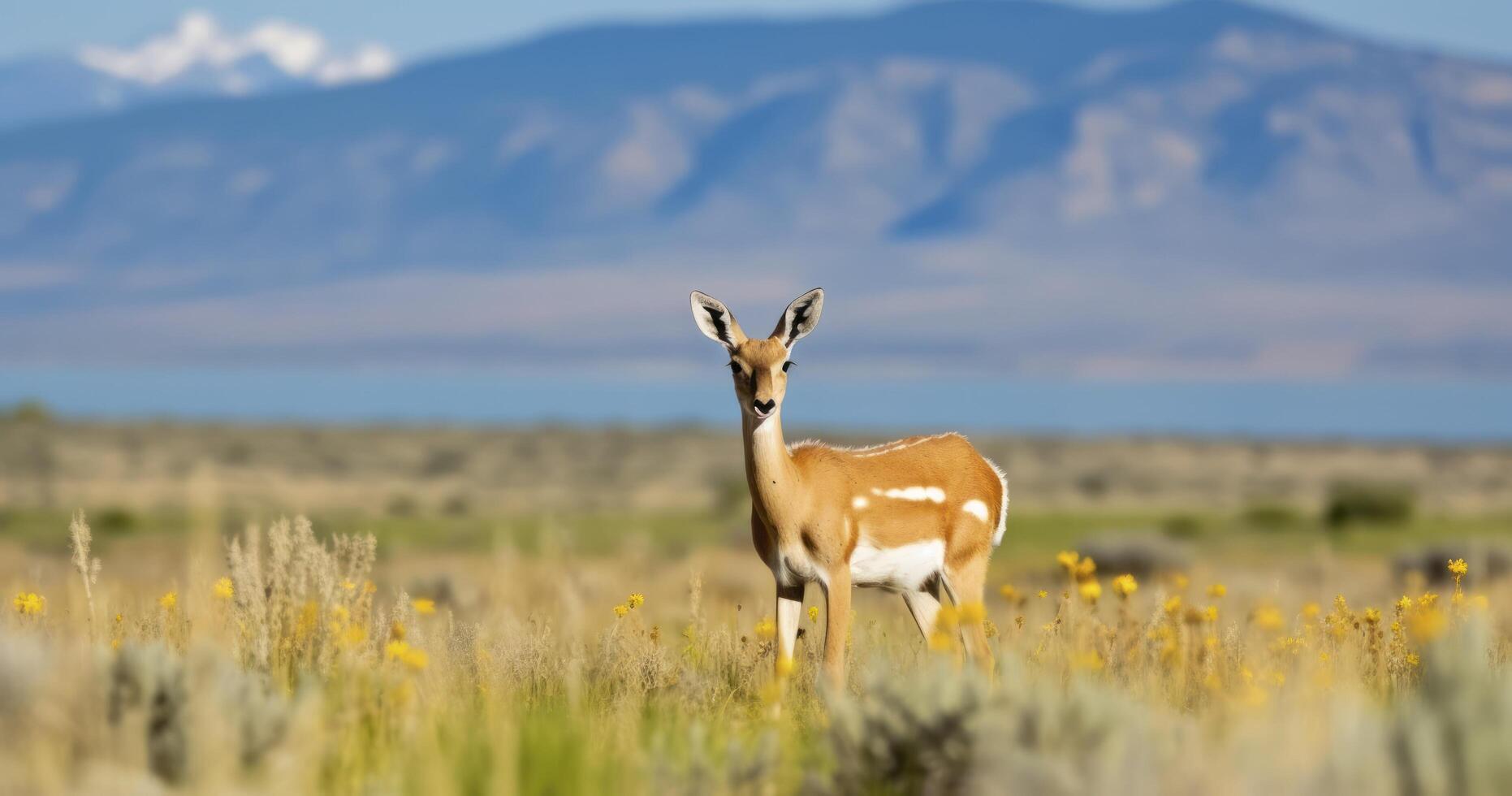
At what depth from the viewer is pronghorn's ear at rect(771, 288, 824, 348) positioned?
937 centimetres

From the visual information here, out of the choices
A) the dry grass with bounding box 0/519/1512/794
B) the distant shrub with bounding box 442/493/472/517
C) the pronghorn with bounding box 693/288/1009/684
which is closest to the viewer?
the dry grass with bounding box 0/519/1512/794

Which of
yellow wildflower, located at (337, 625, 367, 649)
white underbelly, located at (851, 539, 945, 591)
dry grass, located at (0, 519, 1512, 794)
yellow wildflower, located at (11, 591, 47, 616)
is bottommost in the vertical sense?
dry grass, located at (0, 519, 1512, 794)

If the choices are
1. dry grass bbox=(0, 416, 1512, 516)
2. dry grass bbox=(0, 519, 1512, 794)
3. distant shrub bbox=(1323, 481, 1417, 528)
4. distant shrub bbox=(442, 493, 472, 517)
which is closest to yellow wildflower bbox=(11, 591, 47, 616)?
dry grass bbox=(0, 519, 1512, 794)

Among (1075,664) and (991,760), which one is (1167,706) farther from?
(991,760)

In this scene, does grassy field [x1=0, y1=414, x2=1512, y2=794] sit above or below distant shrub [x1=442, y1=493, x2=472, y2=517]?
A: above

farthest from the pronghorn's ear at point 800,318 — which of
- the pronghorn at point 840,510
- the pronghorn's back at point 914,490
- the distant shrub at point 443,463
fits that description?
the distant shrub at point 443,463

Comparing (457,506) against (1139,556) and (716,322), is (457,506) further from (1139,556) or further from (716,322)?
(716,322)

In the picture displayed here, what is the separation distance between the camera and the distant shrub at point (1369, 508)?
46438mm

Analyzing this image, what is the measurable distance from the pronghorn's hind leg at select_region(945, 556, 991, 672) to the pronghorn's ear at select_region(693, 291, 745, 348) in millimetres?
1715

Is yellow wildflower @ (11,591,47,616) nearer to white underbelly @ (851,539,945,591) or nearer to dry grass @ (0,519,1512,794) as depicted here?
dry grass @ (0,519,1512,794)

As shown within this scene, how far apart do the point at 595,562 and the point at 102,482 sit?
30.3 metres

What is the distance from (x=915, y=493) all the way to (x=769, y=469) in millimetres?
978

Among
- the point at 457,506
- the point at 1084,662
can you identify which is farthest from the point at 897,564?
the point at 457,506

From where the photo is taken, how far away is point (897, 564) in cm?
962
